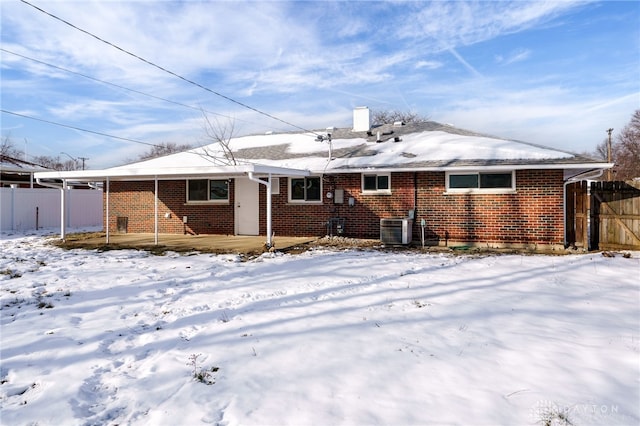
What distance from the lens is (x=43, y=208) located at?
18844 millimetres

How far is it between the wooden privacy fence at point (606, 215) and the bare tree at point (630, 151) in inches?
1503

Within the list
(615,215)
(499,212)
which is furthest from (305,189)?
(615,215)

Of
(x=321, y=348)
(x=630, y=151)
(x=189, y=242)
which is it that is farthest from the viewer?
(x=630, y=151)

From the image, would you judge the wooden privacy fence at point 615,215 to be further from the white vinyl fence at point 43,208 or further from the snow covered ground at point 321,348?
the white vinyl fence at point 43,208

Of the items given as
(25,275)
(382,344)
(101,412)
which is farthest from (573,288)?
(25,275)

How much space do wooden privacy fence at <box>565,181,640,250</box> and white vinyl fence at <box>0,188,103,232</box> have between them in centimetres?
1935

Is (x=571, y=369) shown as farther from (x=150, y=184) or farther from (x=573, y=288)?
(x=150, y=184)

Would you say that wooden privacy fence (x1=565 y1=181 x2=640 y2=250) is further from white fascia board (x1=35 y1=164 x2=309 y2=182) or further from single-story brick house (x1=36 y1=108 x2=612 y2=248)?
white fascia board (x1=35 y1=164 x2=309 y2=182)

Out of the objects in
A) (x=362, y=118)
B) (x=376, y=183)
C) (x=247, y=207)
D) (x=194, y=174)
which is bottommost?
(x=247, y=207)

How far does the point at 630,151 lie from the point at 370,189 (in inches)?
1837

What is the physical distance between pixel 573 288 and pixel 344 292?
3761 mm

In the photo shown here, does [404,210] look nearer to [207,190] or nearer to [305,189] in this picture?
[305,189]

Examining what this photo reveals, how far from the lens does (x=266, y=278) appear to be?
7.18 meters

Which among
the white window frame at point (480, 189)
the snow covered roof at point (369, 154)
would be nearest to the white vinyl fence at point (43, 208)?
the snow covered roof at point (369, 154)
